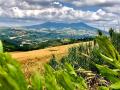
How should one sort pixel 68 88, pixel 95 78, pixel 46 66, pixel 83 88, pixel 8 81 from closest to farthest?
pixel 8 81 < pixel 68 88 < pixel 46 66 < pixel 83 88 < pixel 95 78

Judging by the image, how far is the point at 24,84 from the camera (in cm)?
132

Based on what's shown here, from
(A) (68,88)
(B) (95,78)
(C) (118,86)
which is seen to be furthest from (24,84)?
(B) (95,78)

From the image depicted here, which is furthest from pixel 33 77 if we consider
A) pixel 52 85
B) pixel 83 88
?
pixel 83 88

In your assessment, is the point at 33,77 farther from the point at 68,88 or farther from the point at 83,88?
the point at 83,88

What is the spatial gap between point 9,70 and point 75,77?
2.61 ft

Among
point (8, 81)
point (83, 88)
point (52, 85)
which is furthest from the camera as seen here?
point (83, 88)

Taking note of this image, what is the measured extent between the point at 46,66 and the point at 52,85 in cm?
27

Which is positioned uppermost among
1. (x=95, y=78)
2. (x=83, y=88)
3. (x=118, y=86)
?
(x=118, y=86)

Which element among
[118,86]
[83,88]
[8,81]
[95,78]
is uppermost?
[8,81]

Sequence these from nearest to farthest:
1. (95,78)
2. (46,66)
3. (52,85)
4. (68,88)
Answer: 1. (52,85)
2. (68,88)
3. (46,66)
4. (95,78)

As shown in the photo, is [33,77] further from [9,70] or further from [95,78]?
[95,78]

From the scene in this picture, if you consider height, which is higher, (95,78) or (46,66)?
(46,66)

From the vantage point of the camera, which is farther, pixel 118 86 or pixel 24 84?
pixel 118 86

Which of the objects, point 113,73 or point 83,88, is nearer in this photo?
point 113,73
